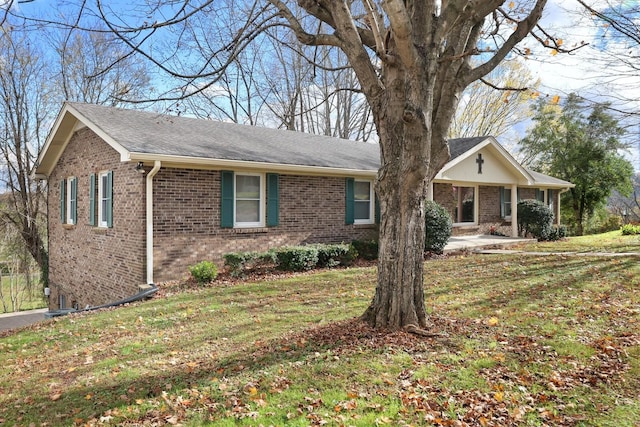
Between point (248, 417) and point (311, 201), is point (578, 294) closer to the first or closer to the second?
point (248, 417)

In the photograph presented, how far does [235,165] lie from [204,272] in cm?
282

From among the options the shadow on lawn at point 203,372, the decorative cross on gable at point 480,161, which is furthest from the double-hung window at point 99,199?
the decorative cross on gable at point 480,161

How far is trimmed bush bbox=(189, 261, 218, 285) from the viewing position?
395 inches

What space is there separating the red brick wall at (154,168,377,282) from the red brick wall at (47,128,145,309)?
1.61 feet

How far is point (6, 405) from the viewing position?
444 cm

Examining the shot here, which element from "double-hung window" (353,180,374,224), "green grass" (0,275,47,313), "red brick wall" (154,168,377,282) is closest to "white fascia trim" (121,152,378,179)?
"red brick wall" (154,168,377,282)

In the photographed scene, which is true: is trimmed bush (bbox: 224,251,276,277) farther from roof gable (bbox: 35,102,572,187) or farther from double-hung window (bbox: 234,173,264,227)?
roof gable (bbox: 35,102,572,187)

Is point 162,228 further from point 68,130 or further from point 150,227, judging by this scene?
point 68,130

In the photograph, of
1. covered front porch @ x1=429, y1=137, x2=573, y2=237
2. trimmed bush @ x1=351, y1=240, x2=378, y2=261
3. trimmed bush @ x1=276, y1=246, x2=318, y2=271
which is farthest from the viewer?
covered front porch @ x1=429, y1=137, x2=573, y2=237

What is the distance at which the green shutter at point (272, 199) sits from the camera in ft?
39.8

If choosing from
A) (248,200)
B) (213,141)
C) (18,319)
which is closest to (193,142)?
(213,141)

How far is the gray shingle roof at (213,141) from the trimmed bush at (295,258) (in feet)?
7.99

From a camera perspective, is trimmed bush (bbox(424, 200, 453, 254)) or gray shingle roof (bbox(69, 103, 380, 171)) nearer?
gray shingle roof (bbox(69, 103, 380, 171))

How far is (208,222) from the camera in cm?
1106
